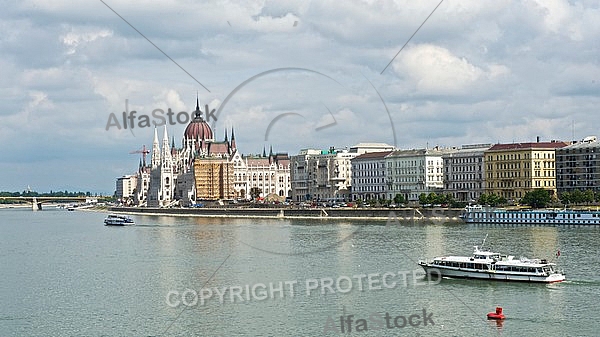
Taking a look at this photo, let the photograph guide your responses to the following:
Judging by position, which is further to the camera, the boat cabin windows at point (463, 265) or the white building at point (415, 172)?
the white building at point (415, 172)

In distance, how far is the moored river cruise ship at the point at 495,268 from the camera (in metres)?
30.9

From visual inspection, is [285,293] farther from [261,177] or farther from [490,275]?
[261,177]

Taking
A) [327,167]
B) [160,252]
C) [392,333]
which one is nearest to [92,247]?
[160,252]

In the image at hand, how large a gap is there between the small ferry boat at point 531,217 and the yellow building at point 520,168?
1160 cm

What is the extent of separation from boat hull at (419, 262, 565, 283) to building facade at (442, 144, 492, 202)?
5455 cm

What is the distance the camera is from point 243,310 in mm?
25812

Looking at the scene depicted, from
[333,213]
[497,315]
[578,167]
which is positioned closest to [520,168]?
[578,167]

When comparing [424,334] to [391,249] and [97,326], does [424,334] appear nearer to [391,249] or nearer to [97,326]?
[97,326]

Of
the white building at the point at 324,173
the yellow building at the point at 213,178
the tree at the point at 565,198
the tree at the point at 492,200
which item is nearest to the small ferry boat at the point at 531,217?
the tree at the point at 492,200

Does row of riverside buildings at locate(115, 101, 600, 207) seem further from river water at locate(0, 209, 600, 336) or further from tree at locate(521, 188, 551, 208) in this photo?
river water at locate(0, 209, 600, 336)

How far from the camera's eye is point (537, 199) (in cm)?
7375

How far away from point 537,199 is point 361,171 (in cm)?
3117

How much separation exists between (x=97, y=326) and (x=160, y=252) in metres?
21.0

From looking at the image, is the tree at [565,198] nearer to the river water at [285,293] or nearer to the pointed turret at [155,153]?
the river water at [285,293]
